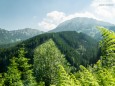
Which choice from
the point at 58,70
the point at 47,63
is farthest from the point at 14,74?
the point at 47,63

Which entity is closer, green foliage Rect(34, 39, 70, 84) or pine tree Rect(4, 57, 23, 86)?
pine tree Rect(4, 57, 23, 86)

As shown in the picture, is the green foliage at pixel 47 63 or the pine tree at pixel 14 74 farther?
the green foliage at pixel 47 63

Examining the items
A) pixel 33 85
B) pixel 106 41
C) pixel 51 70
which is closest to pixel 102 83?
pixel 106 41

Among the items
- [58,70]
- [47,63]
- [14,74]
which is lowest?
[47,63]

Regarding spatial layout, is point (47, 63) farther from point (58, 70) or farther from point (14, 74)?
point (58, 70)

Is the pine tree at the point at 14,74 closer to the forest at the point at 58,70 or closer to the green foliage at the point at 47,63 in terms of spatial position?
the forest at the point at 58,70

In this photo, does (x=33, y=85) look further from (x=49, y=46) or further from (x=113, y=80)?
(x=49, y=46)

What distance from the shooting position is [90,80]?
14.1 feet

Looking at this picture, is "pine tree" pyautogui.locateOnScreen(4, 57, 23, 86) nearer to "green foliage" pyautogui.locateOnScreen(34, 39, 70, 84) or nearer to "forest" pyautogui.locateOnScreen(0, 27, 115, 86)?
"forest" pyautogui.locateOnScreen(0, 27, 115, 86)

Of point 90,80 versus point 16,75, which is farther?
point 16,75

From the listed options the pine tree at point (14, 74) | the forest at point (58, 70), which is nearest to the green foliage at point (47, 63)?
the forest at point (58, 70)

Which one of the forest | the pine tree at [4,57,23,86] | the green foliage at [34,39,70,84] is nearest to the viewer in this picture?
the forest

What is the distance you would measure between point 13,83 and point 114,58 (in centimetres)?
4060

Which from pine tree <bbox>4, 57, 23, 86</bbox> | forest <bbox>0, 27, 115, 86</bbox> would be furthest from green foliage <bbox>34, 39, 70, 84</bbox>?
pine tree <bbox>4, 57, 23, 86</bbox>
